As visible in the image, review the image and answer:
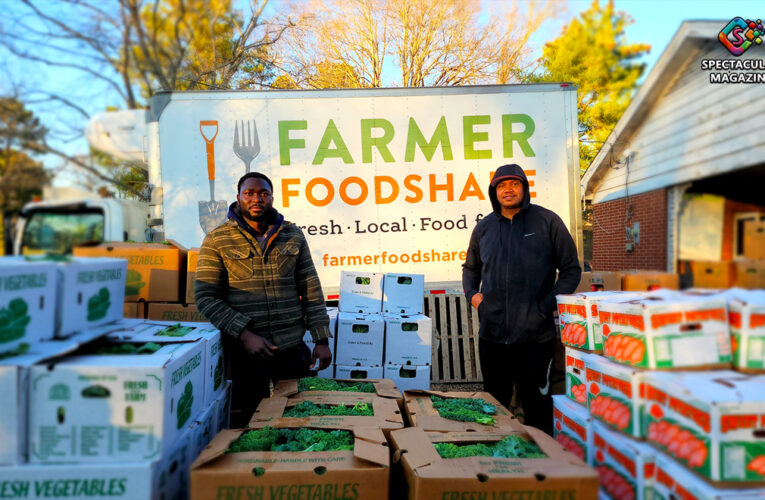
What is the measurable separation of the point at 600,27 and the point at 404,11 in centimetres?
1160

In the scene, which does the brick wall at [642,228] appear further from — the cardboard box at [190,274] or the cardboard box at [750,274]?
the cardboard box at [190,274]

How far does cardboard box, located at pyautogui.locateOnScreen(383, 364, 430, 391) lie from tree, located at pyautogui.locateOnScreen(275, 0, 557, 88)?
7426mm

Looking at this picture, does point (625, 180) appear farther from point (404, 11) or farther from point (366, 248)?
point (404, 11)

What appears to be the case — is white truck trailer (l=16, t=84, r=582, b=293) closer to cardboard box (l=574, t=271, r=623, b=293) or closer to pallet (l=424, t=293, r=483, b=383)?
pallet (l=424, t=293, r=483, b=383)

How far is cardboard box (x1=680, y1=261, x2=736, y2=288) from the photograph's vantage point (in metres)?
1.54

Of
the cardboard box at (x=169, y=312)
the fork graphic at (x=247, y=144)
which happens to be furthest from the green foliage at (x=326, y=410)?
the fork graphic at (x=247, y=144)

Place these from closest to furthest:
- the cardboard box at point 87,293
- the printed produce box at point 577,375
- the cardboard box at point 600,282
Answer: the cardboard box at point 87,293
the printed produce box at point 577,375
the cardboard box at point 600,282

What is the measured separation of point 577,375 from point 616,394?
16.6 inches

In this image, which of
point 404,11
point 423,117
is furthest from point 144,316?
point 404,11

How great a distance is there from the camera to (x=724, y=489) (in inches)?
56.4

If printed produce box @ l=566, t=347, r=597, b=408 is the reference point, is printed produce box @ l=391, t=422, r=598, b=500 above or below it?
below

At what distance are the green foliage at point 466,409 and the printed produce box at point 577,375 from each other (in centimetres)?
42

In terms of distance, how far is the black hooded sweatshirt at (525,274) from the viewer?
9.82ft

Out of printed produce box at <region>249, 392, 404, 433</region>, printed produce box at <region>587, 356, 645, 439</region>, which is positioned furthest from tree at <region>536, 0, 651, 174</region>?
printed produce box at <region>249, 392, 404, 433</region>
